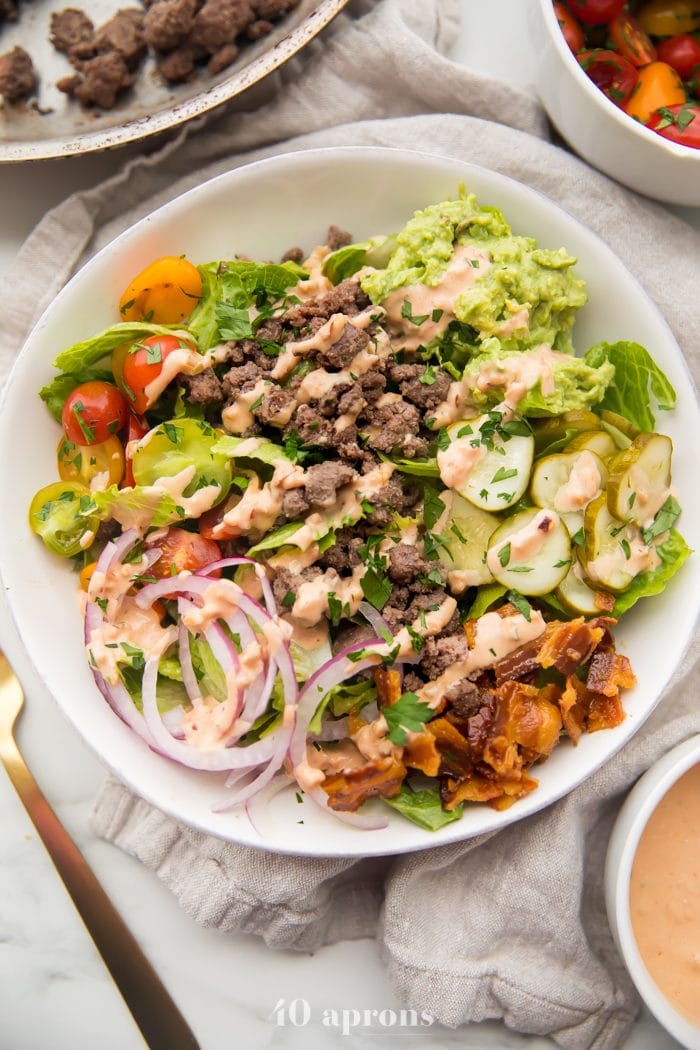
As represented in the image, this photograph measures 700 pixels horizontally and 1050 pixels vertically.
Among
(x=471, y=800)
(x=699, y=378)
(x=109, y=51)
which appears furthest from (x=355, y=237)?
(x=471, y=800)

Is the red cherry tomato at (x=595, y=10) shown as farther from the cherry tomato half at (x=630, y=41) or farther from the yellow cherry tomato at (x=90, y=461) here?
the yellow cherry tomato at (x=90, y=461)

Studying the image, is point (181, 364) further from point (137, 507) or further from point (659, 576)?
point (659, 576)

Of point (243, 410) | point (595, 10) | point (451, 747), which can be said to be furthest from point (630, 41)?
point (451, 747)

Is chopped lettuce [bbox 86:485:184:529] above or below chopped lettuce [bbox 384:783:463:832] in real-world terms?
above

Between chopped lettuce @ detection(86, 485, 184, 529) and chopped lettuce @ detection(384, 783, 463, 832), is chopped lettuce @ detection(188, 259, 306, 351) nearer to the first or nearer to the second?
chopped lettuce @ detection(86, 485, 184, 529)

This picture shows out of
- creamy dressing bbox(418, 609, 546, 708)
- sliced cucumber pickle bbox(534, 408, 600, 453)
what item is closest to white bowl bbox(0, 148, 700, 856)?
sliced cucumber pickle bbox(534, 408, 600, 453)

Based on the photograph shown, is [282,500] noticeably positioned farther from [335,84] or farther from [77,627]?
[335,84]
